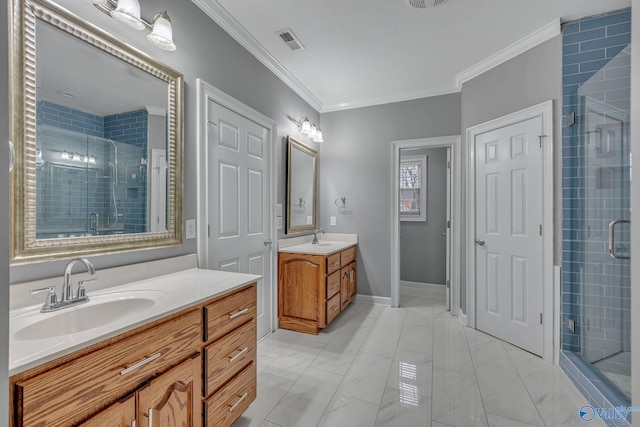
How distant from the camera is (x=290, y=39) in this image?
93.8 inches

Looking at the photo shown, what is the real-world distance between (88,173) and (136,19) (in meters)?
0.76

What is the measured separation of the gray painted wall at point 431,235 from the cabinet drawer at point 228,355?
11.2 feet

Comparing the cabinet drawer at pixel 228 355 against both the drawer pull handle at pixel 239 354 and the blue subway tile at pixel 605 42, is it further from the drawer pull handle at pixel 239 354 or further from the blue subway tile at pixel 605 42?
the blue subway tile at pixel 605 42

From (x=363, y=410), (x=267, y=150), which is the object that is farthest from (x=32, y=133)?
(x=363, y=410)

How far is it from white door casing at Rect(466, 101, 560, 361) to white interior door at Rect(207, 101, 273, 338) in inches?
82.7

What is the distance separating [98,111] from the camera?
1.34 m

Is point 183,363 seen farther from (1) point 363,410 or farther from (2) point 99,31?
(2) point 99,31

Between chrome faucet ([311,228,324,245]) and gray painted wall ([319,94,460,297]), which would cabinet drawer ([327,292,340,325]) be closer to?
chrome faucet ([311,228,324,245])

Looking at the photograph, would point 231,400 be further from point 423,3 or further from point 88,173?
point 423,3

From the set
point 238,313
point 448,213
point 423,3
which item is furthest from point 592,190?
point 238,313

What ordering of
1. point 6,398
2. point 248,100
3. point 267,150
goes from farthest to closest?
point 267,150, point 248,100, point 6,398

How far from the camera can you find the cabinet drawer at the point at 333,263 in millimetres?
2779

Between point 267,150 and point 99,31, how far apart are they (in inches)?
59.4

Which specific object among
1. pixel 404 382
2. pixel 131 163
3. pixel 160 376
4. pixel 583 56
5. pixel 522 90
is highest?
pixel 583 56
